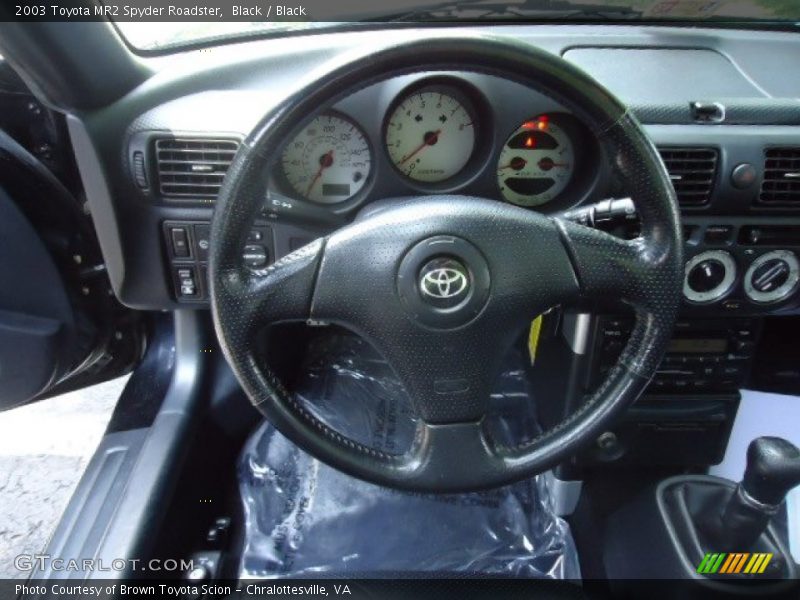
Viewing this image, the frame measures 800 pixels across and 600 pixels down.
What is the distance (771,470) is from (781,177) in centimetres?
54

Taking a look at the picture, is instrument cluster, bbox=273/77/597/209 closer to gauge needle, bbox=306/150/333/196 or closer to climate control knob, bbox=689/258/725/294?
gauge needle, bbox=306/150/333/196

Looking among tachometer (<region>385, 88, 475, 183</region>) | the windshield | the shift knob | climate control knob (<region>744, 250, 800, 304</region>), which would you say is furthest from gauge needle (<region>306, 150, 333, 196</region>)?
the shift knob

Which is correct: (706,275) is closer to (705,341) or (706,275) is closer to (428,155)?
(705,341)

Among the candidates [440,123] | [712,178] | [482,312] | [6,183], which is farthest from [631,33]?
[6,183]

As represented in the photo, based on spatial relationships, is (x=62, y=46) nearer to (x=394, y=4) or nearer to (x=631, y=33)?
(x=394, y=4)

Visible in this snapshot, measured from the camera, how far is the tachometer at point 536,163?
1.21 meters

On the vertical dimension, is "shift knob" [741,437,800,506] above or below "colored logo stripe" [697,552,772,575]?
above

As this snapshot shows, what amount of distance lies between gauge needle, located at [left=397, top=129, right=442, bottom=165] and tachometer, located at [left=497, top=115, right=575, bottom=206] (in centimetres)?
13

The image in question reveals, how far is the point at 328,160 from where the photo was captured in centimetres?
122

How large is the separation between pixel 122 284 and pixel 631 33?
1.25m

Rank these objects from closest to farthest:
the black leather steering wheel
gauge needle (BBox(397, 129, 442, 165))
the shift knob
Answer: the black leather steering wheel → the shift knob → gauge needle (BBox(397, 129, 442, 165))

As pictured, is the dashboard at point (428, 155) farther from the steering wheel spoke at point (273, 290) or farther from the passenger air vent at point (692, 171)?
the steering wheel spoke at point (273, 290)

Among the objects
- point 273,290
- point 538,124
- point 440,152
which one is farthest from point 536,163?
point 273,290

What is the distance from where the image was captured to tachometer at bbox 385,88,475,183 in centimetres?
117
